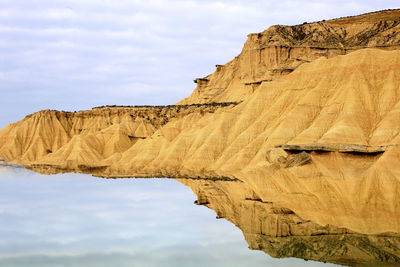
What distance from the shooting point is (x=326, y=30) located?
98.0 metres

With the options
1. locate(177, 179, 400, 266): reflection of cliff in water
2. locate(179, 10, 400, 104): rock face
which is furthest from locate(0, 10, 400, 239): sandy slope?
locate(177, 179, 400, 266): reflection of cliff in water

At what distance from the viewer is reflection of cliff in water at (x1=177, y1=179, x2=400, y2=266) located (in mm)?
17500

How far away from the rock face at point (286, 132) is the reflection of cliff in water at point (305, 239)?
0.35 meters

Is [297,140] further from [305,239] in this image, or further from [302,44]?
[302,44]

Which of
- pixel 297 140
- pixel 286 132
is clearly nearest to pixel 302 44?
pixel 286 132

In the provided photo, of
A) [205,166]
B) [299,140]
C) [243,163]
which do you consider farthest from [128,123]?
[299,140]

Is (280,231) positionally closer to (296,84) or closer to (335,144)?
(335,144)

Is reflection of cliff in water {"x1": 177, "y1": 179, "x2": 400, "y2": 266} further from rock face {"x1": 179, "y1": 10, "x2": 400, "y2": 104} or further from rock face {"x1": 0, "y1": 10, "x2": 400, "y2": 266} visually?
rock face {"x1": 179, "y1": 10, "x2": 400, "y2": 104}

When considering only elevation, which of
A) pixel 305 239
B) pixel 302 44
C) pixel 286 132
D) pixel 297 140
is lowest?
pixel 305 239

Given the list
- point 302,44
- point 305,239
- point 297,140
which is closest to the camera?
point 305,239

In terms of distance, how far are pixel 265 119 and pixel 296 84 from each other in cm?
586

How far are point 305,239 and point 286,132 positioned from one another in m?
39.5

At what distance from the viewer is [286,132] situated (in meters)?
59.2

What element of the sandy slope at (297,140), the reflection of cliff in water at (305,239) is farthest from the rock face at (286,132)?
the reflection of cliff in water at (305,239)
